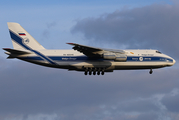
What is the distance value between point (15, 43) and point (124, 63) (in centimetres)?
1312

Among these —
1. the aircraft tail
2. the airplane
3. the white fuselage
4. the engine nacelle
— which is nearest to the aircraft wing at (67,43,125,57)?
the airplane

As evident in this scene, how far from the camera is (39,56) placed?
33844mm

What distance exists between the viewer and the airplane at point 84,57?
33094 millimetres

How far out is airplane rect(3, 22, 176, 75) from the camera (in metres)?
33.1

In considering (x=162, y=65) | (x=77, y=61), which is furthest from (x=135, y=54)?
(x=77, y=61)

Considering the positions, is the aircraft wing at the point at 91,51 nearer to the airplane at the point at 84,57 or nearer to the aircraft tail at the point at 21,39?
the airplane at the point at 84,57

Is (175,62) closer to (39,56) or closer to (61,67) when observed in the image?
(61,67)

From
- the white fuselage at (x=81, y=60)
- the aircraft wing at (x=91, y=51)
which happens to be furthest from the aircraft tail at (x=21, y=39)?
the aircraft wing at (x=91, y=51)

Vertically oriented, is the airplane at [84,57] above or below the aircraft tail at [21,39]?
below

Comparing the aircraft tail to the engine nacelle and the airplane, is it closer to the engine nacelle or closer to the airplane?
the airplane

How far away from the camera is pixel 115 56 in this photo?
3275 cm

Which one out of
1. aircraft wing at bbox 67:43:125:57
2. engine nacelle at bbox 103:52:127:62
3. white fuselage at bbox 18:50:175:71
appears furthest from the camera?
white fuselage at bbox 18:50:175:71

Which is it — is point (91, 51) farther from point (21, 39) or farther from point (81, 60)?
point (21, 39)

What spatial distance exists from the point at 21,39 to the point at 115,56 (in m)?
11.5
